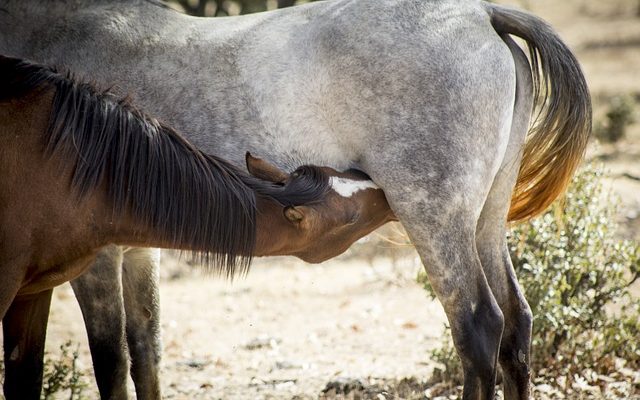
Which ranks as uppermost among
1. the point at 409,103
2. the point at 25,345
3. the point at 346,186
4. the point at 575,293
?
the point at 409,103

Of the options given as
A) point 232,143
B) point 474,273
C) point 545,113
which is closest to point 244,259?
point 232,143

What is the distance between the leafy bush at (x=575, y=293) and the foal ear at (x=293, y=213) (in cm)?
205

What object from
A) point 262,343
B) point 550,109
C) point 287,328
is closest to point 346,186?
point 550,109

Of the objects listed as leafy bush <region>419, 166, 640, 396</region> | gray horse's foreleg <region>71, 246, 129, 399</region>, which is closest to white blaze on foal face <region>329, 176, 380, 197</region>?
gray horse's foreleg <region>71, 246, 129, 399</region>

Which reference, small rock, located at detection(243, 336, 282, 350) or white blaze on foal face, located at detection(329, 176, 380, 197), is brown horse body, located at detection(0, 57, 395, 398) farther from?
small rock, located at detection(243, 336, 282, 350)

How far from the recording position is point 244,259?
347cm

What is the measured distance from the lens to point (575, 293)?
5.26 meters

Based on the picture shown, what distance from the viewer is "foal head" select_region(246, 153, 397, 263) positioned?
3.37 metres

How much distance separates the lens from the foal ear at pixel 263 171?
3.52m

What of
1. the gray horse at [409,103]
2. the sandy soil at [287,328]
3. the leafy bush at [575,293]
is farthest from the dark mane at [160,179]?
the leafy bush at [575,293]

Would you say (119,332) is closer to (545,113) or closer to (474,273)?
(474,273)

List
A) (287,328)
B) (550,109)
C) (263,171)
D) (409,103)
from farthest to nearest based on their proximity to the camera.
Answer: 1. (287,328)
2. (550,109)
3. (409,103)
4. (263,171)

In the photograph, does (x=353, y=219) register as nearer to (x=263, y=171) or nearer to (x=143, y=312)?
(x=263, y=171)

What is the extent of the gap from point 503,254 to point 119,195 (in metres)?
2.00
